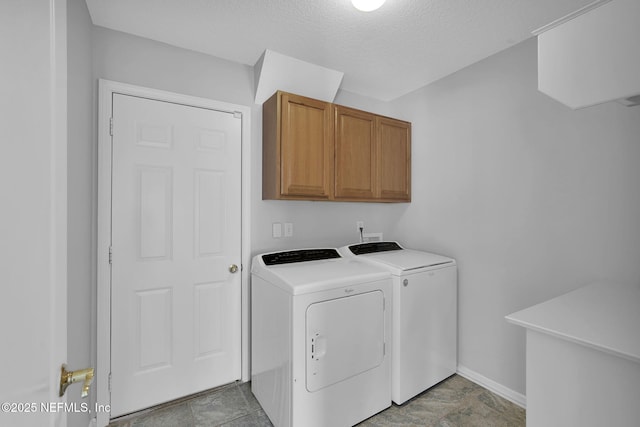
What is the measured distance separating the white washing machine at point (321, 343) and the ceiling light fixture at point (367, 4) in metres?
1.56

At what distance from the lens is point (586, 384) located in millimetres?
996

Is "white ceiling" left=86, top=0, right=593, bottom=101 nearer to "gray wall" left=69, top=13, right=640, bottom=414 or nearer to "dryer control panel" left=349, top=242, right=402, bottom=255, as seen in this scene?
"gray wall" left=69, top=13, right=640, bottom=414

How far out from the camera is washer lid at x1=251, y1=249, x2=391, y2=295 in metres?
1.65

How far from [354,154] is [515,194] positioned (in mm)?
1258

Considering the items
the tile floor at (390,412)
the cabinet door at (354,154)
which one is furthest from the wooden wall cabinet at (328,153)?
the tile floor at (390,412)

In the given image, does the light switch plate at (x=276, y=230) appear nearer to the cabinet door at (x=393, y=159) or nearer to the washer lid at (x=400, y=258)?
the washer lid at (x=400, y=258)

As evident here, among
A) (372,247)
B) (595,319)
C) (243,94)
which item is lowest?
A: (595,319)

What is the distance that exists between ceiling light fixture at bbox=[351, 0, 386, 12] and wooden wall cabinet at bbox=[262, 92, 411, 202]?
0.75m

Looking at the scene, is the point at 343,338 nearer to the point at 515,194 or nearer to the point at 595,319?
the point at 595,319

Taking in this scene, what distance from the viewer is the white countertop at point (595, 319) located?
958 mm

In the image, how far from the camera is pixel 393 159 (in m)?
2.71

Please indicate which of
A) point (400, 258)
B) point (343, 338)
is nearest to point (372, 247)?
point (400, 258)
